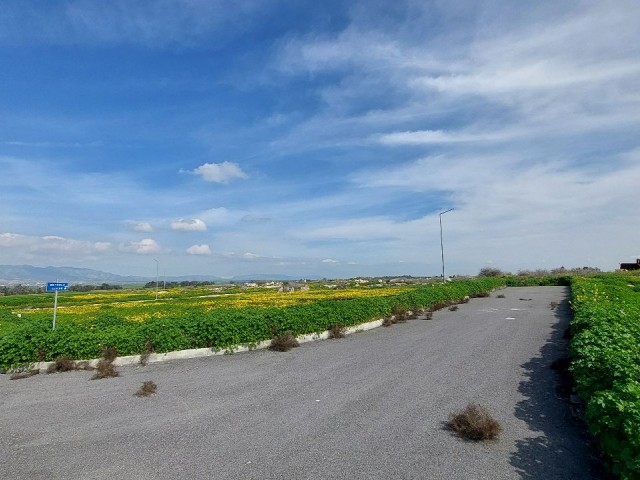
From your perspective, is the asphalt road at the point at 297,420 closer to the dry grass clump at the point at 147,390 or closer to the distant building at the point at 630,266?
the dry grass clump at the point at 147,390

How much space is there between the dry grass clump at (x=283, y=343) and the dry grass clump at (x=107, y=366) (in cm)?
429

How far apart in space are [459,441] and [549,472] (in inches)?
45.1

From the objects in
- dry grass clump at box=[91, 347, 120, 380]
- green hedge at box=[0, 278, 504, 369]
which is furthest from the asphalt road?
green hedge at box=[0, 278, 504, 369]

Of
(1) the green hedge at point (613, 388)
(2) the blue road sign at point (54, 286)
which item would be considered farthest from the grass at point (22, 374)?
(1) the green hedge at point (613, 388)

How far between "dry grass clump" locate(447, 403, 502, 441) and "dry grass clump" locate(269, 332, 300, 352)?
23.7 feet

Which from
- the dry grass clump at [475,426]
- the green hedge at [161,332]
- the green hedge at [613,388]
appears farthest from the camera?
the green hedge at [161,332]

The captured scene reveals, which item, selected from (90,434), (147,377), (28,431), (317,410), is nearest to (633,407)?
(317,410)

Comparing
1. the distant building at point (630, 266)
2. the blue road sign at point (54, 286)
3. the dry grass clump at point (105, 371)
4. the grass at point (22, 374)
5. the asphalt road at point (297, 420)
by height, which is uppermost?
the distant building at point (630, 266)

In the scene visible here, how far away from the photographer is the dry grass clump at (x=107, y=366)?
9.77 m

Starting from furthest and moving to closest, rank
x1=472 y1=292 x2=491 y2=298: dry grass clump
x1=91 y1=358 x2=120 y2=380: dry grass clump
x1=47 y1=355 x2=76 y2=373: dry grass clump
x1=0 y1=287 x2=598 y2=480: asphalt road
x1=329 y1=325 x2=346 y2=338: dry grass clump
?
x1=472 y1=292 x2=491 y2=298: dry grass clump → x1=329 y1=325 x2=346 y2=338: dry grass clump → x1=47 y1=355 x2=76 y2=373: dry grass clump → x1=91 y1=358 x2=120 y2=380: dry grass clump → x1=0 y1=287 x2=598 y2=480: asphalt road

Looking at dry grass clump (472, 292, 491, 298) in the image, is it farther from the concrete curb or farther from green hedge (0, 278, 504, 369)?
the concrete curb

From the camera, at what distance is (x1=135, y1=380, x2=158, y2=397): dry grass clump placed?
8227 mm

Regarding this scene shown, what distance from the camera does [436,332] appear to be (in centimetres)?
1625

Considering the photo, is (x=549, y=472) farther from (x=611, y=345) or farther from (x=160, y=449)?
(x=160, y=449)
